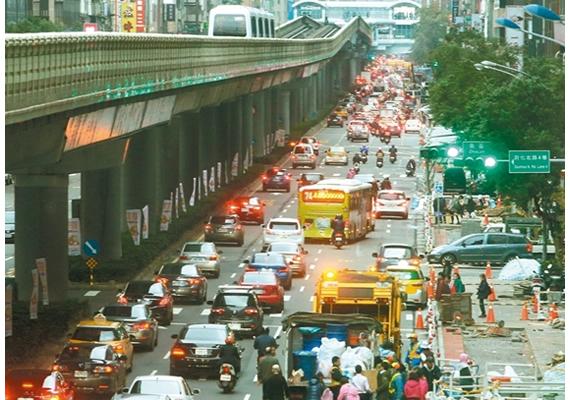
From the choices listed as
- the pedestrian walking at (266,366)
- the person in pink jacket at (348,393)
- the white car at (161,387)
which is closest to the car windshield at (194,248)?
the pedestrian walking at (266,366)

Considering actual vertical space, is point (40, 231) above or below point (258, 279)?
above

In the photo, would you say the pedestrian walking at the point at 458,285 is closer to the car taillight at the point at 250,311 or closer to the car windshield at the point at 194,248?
the car taillight at the point at 250,311

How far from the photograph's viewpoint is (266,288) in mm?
53750

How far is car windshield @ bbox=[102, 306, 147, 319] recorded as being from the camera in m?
45.4

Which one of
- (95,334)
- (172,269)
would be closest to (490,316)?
(172,269)

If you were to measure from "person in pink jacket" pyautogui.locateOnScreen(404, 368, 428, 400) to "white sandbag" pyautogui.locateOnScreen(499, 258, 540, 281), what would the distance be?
30.4 m

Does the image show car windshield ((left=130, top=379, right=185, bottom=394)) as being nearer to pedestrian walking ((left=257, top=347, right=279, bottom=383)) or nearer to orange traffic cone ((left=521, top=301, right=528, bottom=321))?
pedestrian walking ((left=257, top=347, right=279, bottom=383))

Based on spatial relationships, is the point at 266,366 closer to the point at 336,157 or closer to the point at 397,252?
the point at 397,252

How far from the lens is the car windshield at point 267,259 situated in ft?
194

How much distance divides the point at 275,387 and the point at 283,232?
37.9 m

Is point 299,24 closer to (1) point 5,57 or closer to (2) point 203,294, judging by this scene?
(2) point 203,294

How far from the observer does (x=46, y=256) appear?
54.4 m

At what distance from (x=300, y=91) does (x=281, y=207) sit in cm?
7632

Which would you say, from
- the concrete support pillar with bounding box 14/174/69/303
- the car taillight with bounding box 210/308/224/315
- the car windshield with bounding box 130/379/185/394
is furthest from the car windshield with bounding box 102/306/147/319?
the car windshield with bounding box 130/379/185/394
